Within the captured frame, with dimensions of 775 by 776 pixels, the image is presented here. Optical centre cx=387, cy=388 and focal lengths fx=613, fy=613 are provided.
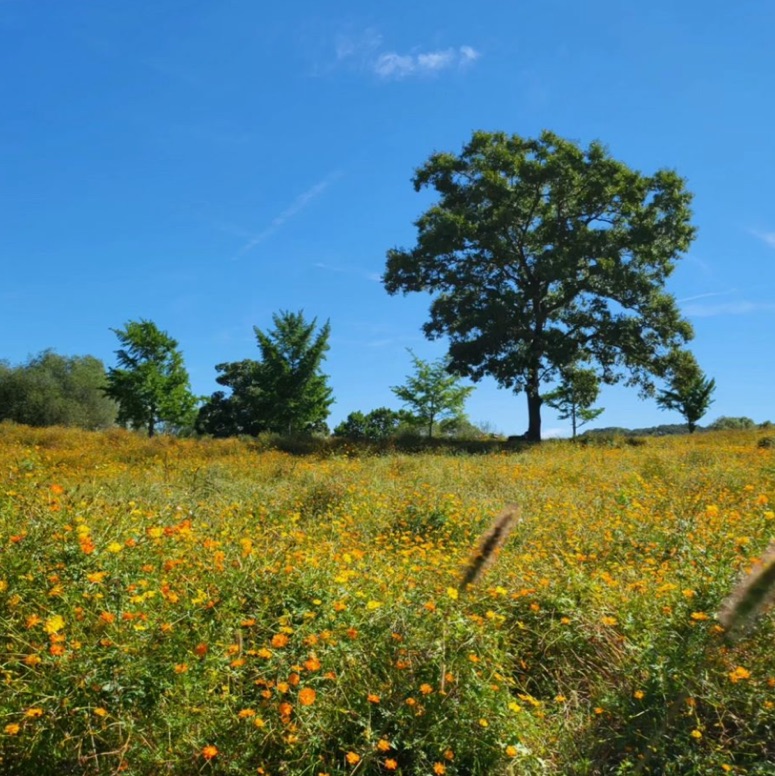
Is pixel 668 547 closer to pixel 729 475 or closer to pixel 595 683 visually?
pixel 595 683

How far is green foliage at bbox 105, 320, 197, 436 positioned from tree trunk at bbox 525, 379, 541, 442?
20.7 metres

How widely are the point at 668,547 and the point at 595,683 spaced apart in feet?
9.64

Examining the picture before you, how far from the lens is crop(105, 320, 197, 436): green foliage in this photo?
1369 inches

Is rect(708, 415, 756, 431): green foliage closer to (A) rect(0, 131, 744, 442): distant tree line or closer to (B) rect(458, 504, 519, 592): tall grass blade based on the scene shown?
(A) rect(0, 131, 744, 442): distant tree line

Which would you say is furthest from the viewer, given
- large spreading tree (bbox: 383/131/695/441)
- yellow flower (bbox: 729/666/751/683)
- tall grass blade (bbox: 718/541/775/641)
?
large spreading tree (bbox: 383/131/695/441)

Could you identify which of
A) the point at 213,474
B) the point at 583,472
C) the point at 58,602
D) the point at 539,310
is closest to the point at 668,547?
the point at 58,602

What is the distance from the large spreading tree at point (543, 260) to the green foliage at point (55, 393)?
104 feet

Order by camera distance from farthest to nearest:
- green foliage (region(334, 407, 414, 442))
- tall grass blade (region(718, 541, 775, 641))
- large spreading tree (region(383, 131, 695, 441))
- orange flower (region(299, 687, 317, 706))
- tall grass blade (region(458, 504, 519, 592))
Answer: green foliage (region(334, 407, 414, 442))
large spreading tree (region(383, 131, 695, 441))
orange flower (region(299, 687, 317, 706))
tall grass blade (region(458, 504, 519, 592))
tall grass blade (region(718, 541, 775, 641))

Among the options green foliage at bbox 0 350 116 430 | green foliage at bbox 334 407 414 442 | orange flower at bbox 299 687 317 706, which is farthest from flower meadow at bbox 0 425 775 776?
green foliage at bbox 0 350 116 430

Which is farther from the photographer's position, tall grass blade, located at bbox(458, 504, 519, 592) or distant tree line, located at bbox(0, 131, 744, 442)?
distant tree line, located at bbox(0, 131, 744, 442)

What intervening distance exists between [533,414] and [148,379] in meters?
21.6

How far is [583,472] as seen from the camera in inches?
474

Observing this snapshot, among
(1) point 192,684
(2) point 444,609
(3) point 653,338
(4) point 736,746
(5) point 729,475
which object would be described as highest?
(3) point 653,338

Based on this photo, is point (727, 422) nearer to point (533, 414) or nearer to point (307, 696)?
point (533, 414)
